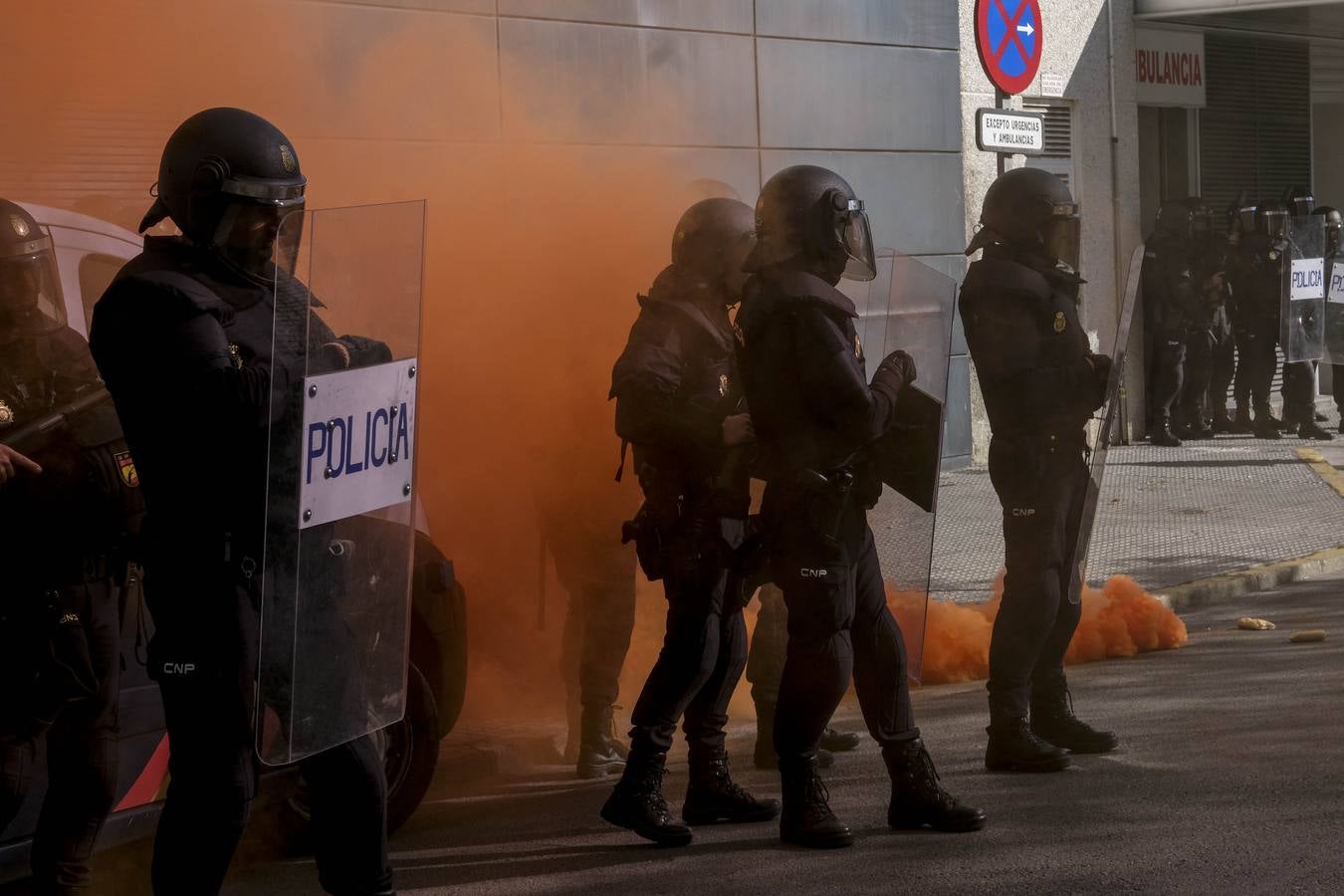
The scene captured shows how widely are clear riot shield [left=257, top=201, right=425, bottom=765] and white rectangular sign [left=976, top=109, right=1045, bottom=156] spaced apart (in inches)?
239

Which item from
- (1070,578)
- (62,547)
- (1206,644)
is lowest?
(1206,644)

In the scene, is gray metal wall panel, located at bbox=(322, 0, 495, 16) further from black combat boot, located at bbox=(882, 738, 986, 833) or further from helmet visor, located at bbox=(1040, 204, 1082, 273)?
black combat boot, located at bbox=(882, 738, 986, 833)

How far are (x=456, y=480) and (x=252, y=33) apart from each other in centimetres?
270

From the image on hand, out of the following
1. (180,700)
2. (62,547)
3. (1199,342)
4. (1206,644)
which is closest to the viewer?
(180,700)

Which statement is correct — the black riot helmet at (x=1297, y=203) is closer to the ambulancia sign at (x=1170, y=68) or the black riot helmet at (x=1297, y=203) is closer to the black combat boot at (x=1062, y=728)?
→ the ambulancia sign at (x=1170, y=68)

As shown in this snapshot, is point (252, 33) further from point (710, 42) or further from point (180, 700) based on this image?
point (180, 700)

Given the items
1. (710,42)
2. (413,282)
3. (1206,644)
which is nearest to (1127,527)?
(1206,644)

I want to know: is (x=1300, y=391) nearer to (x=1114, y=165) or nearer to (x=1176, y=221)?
(x=1176, y=221)

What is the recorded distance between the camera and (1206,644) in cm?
716

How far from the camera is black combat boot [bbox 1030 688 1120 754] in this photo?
5305 mm

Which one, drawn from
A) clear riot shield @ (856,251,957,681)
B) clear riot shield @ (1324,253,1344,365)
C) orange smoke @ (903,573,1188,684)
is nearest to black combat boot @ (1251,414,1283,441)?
clear riot shield @ (1324,253,1344,365)

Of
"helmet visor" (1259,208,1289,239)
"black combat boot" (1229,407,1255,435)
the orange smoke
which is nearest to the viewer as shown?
the orange smoke

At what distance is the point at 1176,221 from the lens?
14.1m

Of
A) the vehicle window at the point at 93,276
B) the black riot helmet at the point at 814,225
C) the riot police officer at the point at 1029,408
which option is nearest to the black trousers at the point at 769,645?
the riot police officer at the point at 1029,408
